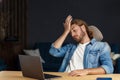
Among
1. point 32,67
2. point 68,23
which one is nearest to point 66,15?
point 68,23

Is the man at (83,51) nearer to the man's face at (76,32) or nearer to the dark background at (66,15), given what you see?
the man's face at (76,32)

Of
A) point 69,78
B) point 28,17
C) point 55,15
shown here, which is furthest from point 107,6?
point 69,78

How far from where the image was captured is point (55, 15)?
8.13m

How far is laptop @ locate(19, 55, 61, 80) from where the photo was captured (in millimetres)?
2731

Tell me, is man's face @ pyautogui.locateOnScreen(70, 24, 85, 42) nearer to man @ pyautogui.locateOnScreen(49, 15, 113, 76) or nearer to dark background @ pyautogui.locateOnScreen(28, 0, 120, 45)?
man @ pyautogui.locateOnScreen(49, 15, 113, 76)

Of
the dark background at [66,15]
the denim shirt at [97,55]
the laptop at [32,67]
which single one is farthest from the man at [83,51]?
the dark background at [66,15]

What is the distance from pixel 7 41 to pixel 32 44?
0.67m

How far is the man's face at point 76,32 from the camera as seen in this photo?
3.37m

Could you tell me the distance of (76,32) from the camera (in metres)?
3.37

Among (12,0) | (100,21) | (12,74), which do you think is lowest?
(12,74)

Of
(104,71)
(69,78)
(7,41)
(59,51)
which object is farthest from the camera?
(7,41)

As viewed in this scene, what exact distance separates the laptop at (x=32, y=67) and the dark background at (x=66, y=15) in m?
5.14

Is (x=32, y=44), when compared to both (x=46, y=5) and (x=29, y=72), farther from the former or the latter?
(x=29, y=72)

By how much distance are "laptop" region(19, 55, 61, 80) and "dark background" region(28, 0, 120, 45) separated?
5.14 metres
